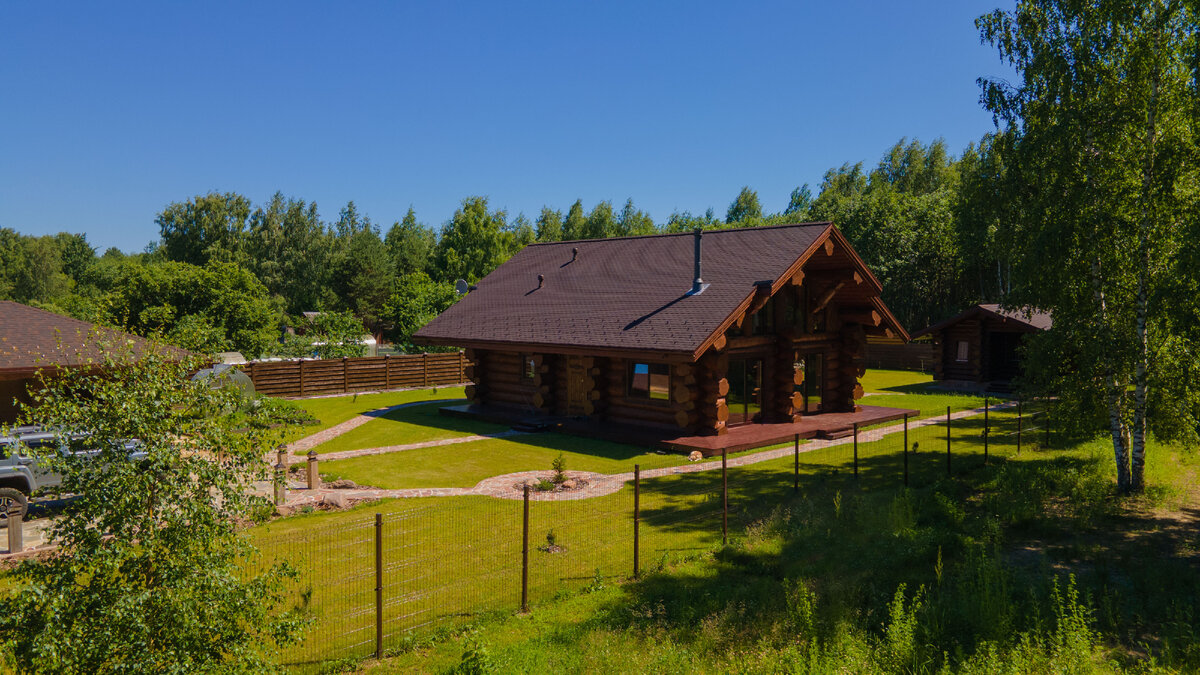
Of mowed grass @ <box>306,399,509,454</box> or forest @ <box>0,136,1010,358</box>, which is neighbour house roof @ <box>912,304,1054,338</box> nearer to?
forest @ <box>0,136,1010,358</box>

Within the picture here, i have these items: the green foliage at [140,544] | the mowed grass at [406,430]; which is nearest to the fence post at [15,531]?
the green foliage at [140,544]

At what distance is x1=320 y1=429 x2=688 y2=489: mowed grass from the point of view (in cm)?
1739

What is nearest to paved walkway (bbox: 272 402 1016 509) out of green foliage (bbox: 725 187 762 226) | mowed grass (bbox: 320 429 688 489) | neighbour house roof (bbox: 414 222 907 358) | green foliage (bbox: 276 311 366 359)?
mowed grass (bbox: 320 429 688 489)

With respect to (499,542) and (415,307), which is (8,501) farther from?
(415,307)

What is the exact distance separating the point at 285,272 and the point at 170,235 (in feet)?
38.3

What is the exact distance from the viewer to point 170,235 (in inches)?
2936

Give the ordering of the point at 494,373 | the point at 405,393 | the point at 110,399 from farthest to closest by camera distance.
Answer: the point at 405,393, the point at 494,373, the point at 110,399

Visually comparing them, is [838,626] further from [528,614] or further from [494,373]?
[494,373]

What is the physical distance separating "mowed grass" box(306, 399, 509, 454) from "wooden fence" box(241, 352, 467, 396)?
697cm

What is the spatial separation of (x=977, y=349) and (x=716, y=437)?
21.9 meters

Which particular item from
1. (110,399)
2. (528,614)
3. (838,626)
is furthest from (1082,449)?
(110,399)

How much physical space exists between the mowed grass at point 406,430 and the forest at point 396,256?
6.02m

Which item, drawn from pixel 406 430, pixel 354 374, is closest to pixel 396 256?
pixel 354 374

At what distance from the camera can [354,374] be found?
3462cm
